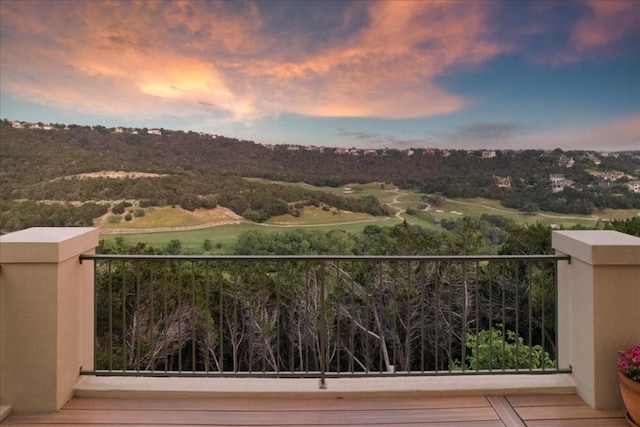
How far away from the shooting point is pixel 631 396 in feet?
7.06

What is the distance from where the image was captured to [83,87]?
13.2m

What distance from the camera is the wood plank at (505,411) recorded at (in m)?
2.23

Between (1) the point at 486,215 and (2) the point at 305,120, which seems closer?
(1) the point at 486,215

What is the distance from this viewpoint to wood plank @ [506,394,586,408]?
2.43 meters

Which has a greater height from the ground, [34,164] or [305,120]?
[305,120]

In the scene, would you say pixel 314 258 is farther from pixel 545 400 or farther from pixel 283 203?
pixel 283 203

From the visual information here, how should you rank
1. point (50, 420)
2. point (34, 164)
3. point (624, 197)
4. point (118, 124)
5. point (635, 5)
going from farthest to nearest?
point (118, 124)
point (34, 164)
point (624, 197)
point (635, 5)
point (50, 420)

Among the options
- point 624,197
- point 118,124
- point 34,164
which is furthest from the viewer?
point 118,124

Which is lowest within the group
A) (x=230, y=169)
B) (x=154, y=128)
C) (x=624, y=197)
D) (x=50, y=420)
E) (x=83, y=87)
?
(x=50, y=420)

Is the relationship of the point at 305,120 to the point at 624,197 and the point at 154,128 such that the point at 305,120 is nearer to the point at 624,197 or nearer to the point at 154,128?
the point at 154,128

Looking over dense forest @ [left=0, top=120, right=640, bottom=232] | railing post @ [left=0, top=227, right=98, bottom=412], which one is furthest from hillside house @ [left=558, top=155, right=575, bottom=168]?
railing post @ [left=0, top=227, right=98, bottom=412]

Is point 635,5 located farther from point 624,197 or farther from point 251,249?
point 251,249

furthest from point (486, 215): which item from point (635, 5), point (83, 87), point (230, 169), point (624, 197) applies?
point (83, 87)

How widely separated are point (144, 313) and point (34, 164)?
6.05 m
